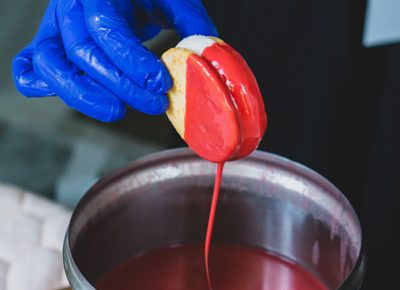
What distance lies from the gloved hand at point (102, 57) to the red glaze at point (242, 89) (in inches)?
3.3

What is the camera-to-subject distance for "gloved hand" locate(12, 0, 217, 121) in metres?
0.80

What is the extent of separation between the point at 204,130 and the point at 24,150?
5.36ft

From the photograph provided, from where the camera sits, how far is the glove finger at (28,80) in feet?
3.34

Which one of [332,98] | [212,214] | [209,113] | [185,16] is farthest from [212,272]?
[332,98]

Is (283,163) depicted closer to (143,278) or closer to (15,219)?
(143,278)

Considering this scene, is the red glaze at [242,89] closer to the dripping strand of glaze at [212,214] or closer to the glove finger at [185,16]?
the dripping strand of glaze at [212,214]

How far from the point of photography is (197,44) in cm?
75

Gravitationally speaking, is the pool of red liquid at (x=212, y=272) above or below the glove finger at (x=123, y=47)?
below

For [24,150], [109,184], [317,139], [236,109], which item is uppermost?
[236,109]

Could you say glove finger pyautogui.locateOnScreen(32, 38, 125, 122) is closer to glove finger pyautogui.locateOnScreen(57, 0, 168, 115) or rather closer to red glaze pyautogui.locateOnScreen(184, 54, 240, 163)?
glove finger pyautogui.locateOnScreen(57, 0, 168, 115)

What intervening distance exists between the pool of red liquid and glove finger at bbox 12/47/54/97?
0.33 meters

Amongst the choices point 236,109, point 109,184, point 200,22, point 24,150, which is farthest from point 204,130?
point 24,150

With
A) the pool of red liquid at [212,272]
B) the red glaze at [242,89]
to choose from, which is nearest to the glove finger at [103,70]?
the red glaze at [242,89]

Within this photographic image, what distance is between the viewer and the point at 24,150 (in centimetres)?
225
